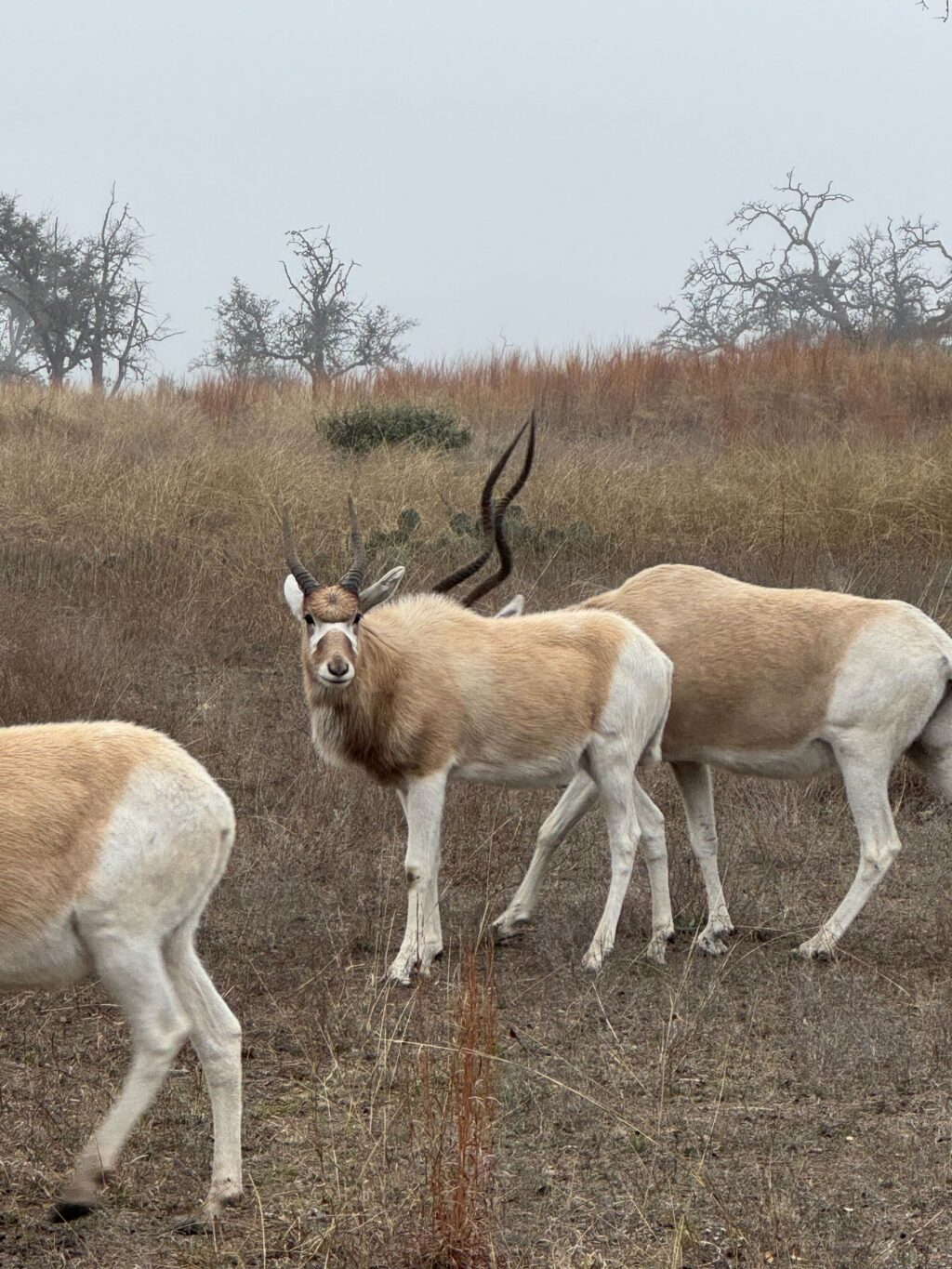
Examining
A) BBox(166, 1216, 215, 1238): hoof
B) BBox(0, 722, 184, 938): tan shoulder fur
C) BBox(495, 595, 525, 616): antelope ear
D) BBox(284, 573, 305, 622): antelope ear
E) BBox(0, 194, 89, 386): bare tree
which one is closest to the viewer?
BBox(0, 722, 184, 938): tan shoulder fur

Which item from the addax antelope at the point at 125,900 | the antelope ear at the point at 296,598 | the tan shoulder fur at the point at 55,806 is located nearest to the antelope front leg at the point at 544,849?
the antelope ear at the point at 296,598

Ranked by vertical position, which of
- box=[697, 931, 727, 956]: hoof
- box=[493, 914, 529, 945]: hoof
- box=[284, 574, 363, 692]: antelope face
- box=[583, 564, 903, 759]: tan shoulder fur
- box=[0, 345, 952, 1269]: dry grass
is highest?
box=[284, 574, 363, 692]: antelope face

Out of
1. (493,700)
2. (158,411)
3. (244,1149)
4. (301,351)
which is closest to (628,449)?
(158,411)

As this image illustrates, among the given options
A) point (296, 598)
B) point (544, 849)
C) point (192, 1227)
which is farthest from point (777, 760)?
point (192, 1227)

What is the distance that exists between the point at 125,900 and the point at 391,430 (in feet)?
45.5

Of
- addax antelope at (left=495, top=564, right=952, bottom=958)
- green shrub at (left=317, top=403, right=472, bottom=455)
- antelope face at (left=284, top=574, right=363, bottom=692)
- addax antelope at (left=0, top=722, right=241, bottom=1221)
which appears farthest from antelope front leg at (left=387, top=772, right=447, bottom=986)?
green shrub at (left=317, top=403, right=472, bottom=455)

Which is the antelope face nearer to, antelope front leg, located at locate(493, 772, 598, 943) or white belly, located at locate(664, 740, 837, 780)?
antelope front leg, located at locate(493, 772, 598, 943)

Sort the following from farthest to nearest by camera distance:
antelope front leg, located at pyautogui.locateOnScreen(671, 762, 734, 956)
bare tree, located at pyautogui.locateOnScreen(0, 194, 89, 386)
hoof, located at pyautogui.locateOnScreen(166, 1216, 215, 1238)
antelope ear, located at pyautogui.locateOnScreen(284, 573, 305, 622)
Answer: bare tree, located at pyautogui.locateOnScreen(0, 194, 89, 386)
antelope front leg, located at pyautogui.locateOnScreen(671, 762, 734, 956)
antelope ear, located at pyautogui.locateOnScreen(284, 573, 305, 622)
hoof, located at pyautogui.locateOnScreen(166, 1216, 215, 1238)

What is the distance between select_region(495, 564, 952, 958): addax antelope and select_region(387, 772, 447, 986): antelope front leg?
69 centimetres

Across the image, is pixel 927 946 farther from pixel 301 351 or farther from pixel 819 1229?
pixel 301 351

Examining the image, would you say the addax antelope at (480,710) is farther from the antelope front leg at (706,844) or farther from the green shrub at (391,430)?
the green shrub at (391,430)

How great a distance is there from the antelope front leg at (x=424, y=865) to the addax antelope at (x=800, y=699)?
0.69 meters

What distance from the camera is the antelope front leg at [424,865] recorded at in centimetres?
623

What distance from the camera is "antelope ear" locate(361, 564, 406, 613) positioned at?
6.65 metres
